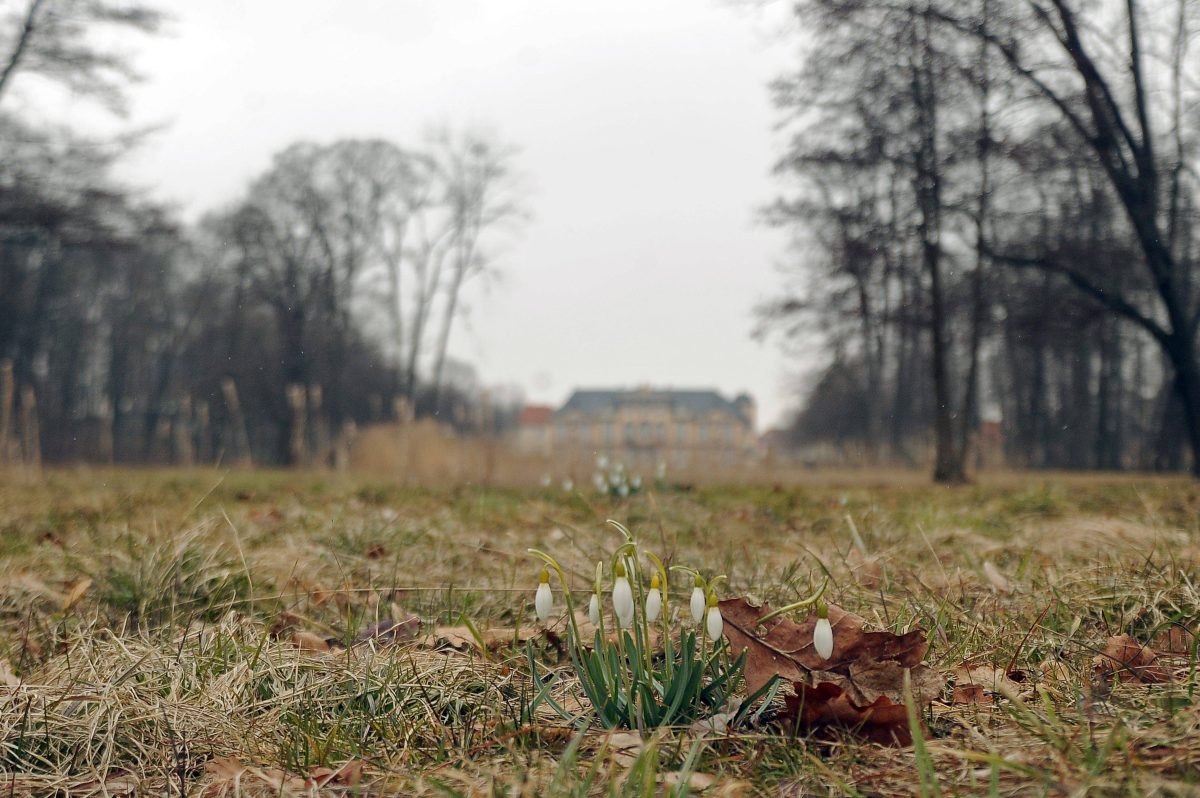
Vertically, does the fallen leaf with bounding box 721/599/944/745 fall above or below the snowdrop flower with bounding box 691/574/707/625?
below

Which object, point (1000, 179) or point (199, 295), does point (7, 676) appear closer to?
point (1000, 179)

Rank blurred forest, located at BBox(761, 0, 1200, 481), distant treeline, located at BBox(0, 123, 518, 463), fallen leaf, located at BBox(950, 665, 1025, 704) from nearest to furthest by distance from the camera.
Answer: fallen leaf, located at BBox(950, 665, 1025, 704) < blurred forest, located at BBox(761, 0, 1200, 481) < distant treeline, located at BBox(0, 123, 518, 463)

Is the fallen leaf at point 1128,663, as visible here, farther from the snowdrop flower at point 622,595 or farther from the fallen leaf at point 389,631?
the fallen leaf at point 389,631

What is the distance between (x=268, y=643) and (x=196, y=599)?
1.95 ft

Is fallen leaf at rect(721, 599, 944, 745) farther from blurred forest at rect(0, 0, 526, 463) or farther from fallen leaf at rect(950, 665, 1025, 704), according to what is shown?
blurred forest at rect(0, 0, 526, 463)

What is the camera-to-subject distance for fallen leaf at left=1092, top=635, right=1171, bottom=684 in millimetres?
1626

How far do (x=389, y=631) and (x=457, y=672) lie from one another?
38 cm

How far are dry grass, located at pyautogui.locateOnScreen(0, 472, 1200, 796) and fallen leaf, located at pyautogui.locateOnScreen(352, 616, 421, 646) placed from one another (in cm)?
4

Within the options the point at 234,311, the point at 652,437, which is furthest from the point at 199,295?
the point at 652,437

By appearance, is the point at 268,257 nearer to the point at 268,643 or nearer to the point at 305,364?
the point at 305,364

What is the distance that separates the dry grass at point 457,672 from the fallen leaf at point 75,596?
0.03ft

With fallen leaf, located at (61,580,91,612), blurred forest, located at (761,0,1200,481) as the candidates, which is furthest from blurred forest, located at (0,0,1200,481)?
fallen leaf, located at (61,580,91,612)

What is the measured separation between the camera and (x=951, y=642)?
1936 mm

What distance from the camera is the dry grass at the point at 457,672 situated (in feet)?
4.19
